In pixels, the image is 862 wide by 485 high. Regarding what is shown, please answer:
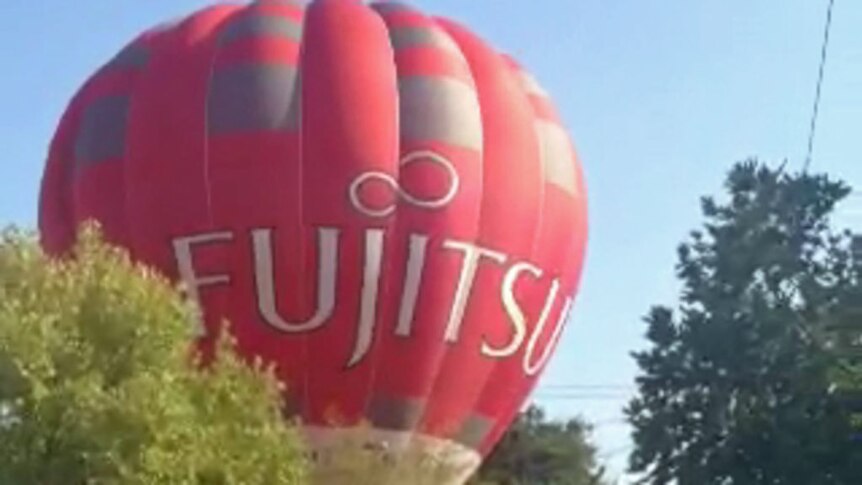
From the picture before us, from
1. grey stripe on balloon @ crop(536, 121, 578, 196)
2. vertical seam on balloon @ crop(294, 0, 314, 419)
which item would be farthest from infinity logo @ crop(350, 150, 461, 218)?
grey stripe on balloon @ crop(536, 121, 578, 196)

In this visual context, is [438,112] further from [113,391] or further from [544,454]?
[544,454]

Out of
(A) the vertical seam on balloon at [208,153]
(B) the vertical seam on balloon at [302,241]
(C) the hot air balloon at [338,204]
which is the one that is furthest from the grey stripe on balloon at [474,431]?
(A) the vertical seam on balloon at [208,153]

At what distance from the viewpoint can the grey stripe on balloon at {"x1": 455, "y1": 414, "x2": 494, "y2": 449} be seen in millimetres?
24711

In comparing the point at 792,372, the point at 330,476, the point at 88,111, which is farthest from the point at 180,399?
the point at 792,372

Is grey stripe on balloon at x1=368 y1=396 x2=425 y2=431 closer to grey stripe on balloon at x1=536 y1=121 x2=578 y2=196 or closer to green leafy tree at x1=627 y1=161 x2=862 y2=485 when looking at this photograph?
grey stripe on balloon at x1=536 y1=121 x2=578 y2=196

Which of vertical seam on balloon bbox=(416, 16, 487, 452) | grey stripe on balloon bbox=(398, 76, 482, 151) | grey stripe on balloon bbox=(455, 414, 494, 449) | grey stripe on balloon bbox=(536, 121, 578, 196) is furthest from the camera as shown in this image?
grey stripe on balloon bbox=(536, 121, 578, 196)

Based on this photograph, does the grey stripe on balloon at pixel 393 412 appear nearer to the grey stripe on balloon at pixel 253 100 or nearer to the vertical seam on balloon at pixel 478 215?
the vertical seam on balloon at pixel 478 215

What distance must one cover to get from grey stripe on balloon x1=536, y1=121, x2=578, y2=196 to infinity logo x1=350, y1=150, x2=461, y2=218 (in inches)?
74.1

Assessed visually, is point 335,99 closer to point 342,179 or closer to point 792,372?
point 342,179

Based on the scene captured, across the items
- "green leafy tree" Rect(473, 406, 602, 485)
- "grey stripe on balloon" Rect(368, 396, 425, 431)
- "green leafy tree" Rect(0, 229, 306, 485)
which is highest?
"green leafy tree" Rect(473, 406, 602, 485)

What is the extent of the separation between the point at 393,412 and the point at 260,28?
4864 millimetres

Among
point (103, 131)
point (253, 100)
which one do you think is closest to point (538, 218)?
point (253, 100)

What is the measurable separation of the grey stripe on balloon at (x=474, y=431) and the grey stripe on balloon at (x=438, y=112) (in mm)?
3300

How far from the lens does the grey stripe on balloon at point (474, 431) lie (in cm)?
2471
